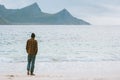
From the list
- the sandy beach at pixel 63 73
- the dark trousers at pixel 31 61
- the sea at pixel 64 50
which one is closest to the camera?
the sandy beach at pixel 63 73

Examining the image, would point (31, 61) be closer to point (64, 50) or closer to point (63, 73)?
point (63, 73)

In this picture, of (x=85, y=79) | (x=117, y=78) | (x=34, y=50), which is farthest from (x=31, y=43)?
(x=117, y=78)

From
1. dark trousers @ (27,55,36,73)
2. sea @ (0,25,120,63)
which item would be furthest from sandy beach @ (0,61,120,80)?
sea @ (0,25,120,63)

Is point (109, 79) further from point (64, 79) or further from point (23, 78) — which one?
point (23, 78)

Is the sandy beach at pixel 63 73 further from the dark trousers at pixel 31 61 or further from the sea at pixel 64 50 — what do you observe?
the sea at pixel 64 50

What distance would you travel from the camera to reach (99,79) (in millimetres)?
15680

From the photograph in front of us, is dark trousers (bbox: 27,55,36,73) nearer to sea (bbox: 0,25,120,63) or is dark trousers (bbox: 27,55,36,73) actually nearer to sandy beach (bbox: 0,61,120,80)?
sandy beach (bbox: 0,61,120,80)

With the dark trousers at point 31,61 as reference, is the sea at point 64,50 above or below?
below

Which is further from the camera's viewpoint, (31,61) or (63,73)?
(63,73)

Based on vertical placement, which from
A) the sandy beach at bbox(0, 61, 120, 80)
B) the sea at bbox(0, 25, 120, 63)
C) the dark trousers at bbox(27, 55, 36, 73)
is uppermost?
the dark trousers at bbox(27, 55, 36, 73)

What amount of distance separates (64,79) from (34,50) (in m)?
2.00

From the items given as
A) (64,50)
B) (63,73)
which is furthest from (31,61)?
(64,50)

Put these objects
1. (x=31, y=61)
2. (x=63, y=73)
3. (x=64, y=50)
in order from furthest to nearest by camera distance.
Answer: (x=64, y=50), (x=63, y=73), (x=31, y=61)

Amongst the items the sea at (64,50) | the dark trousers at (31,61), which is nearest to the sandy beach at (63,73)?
the dark trousers at (31,61)
